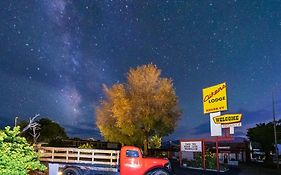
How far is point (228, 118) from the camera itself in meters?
33.1

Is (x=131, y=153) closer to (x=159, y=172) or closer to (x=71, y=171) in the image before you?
(x=159, y=172)

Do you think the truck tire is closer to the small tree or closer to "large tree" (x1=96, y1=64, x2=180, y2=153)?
the small tree

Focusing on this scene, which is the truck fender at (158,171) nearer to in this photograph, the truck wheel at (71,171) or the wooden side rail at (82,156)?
the wooden side rail at (82,156)

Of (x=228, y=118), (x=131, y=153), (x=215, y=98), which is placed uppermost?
(x=215, y=98)

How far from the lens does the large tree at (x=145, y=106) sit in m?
43.7

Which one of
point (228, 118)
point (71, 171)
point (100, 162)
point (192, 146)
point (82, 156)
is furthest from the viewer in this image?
point (192, 146)

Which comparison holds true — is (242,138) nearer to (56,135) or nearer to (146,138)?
(146,138)

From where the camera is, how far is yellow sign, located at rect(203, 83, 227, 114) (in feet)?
112

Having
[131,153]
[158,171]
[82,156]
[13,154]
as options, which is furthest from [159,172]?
[13,154]

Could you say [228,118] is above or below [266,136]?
above

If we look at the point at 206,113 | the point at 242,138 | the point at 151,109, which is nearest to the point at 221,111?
the point at 206,113

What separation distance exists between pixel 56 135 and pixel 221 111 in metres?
61.1

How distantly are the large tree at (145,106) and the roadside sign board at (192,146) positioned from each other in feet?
19.9

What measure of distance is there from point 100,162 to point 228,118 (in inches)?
738
